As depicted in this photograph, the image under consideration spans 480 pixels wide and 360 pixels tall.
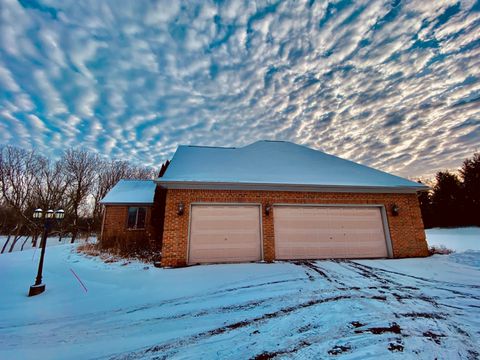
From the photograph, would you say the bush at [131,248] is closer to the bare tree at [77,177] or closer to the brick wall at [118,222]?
the brick wall at [118,222]

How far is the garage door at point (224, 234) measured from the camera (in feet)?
26.3

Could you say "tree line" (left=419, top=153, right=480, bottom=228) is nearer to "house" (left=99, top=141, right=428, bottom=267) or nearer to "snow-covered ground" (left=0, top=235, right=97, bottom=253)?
"house" (left=99, top=141, right=428, bottom=267)

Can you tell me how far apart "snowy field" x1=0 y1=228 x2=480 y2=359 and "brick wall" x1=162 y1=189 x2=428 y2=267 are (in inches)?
43.8

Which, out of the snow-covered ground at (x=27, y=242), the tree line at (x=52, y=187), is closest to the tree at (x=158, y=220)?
the snow-covered ground at (x=27, y=242)

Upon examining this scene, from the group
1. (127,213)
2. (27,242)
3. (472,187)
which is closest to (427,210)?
(472,187)

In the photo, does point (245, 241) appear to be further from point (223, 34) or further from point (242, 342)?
point (223, 34)

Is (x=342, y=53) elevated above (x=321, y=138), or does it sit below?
above

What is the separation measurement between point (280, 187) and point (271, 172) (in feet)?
3.96

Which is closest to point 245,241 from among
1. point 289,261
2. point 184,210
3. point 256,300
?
point 289,261

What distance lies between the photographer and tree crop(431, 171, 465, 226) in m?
23.3

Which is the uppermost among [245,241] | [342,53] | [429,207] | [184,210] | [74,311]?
[342,53]

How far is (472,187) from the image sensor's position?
72.1 feet

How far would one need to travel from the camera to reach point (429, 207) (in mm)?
25781

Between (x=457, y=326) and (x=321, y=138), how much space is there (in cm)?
1276
